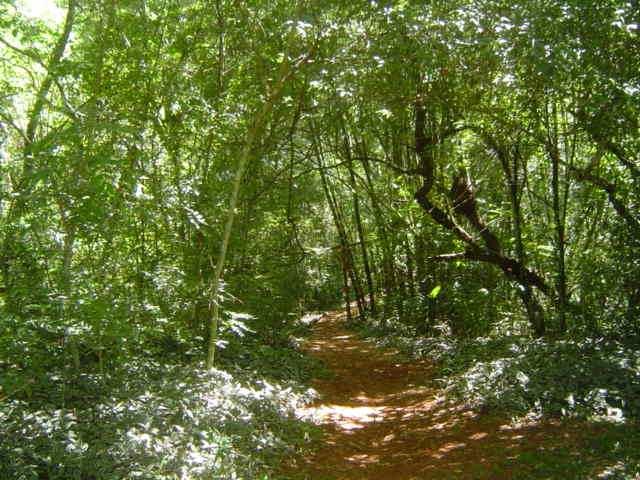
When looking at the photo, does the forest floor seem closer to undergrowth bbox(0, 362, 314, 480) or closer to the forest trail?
the forest trail

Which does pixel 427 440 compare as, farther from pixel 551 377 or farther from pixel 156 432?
pixel 156 432

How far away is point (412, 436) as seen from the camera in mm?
6199

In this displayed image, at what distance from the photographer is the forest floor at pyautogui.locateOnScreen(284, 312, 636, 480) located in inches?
188

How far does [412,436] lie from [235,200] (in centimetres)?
359

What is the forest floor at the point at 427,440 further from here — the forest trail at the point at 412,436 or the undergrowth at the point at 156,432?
the undergrowth at the point at 156,432

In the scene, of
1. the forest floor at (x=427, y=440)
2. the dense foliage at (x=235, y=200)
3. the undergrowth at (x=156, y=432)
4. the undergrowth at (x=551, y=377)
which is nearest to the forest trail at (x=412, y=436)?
the forest floor at (x=427, y=440)

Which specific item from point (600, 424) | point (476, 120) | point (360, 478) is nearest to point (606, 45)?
point (476, 120)

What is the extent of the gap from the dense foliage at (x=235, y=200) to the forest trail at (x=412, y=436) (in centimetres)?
44

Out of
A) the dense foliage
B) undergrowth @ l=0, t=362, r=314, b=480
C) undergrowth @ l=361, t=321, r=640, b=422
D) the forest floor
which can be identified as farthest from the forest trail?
undergrowth @ l=0, t=362, r=314, b=480

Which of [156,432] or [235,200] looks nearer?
[156,432]

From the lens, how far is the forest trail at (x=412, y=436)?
5031 mm

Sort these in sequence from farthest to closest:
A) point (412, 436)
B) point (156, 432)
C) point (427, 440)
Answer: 1. point (412, 436)
2. point (427, 440)
3. point (156, 432)

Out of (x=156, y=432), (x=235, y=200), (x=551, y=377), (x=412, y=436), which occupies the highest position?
(x=235, y=200)

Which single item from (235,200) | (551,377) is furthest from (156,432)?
(551,377)
